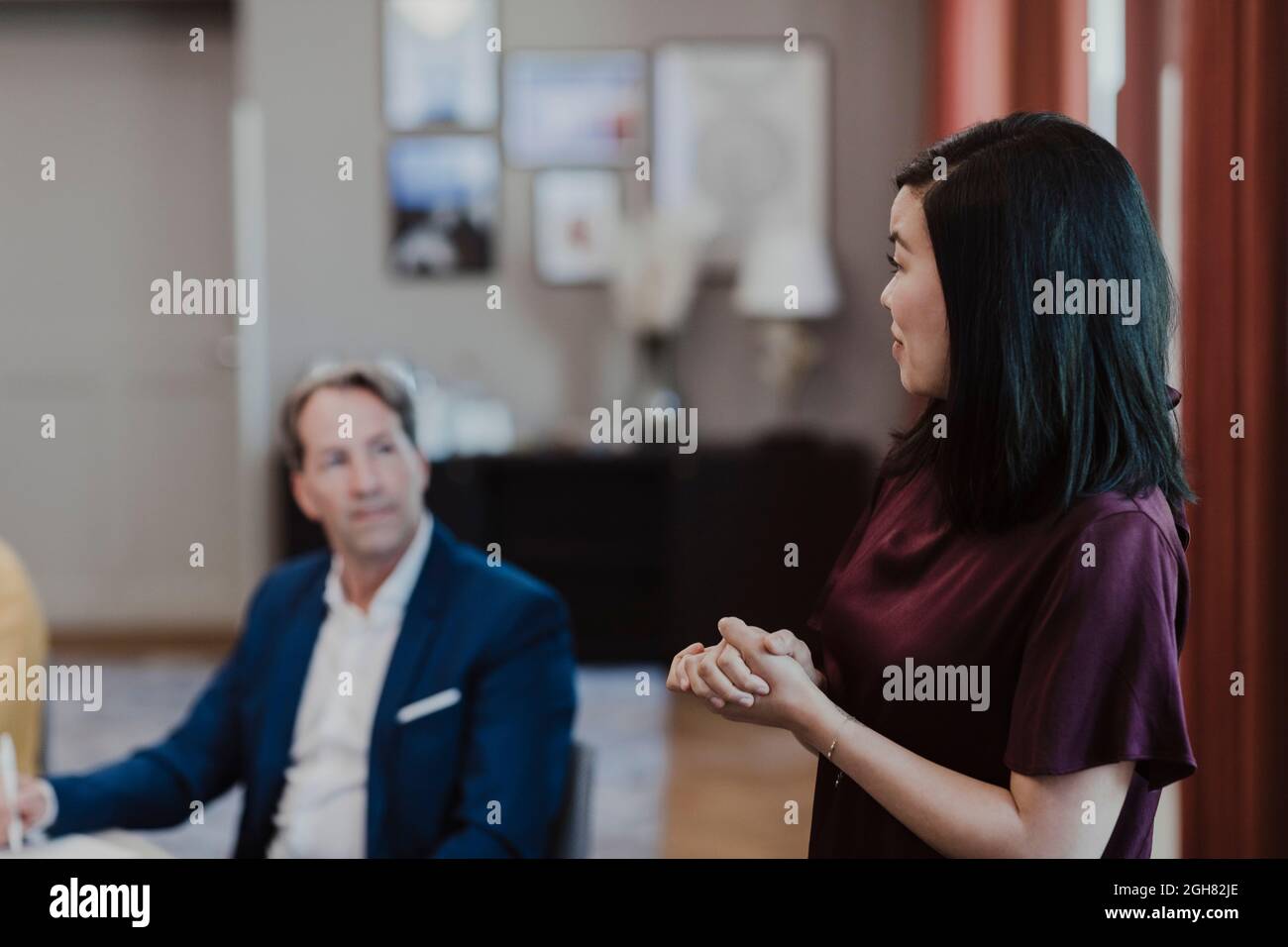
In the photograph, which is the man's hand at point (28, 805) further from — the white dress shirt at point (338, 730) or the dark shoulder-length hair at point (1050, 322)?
the dark shoulder-length hair at point (1050, 322)

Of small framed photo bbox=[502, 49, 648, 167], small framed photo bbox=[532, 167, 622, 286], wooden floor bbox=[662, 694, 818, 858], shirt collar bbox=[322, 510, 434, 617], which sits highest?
small framed photo bbox=[502, 49, 648, 167]

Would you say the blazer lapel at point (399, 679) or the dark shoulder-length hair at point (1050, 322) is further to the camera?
the blazer lapel at point (399, 679)

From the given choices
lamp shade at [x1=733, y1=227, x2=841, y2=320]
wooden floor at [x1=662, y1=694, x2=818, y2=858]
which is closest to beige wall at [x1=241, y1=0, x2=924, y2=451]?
lamp shade at [x1=733, y1=227, x2=841, y2=320]

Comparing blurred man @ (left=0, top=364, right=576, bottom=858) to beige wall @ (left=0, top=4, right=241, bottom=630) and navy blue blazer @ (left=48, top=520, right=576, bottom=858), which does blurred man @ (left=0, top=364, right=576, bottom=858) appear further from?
beige wall @ (left=0, top=4, right=241, bottom=630)

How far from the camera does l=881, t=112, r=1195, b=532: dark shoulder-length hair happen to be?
958 millimetres

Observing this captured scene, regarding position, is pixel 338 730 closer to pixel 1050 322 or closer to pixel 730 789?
pixel 1050 322

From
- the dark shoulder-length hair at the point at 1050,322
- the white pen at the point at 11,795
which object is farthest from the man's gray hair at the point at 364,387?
the dark shoulder-length hair at the point at 1050,322

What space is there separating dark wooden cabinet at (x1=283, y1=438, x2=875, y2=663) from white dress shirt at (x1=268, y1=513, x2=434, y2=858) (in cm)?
286

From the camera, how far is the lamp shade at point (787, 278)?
4.60 metres

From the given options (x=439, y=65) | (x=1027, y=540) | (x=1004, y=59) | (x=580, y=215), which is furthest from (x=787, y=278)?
(x=1027, y=540)

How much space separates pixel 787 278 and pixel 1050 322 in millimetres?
3677

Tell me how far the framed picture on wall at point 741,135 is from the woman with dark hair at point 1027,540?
12.9ft

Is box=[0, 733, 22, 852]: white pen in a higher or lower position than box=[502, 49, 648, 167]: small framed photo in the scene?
lower

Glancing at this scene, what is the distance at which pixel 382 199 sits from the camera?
16.0 feet
